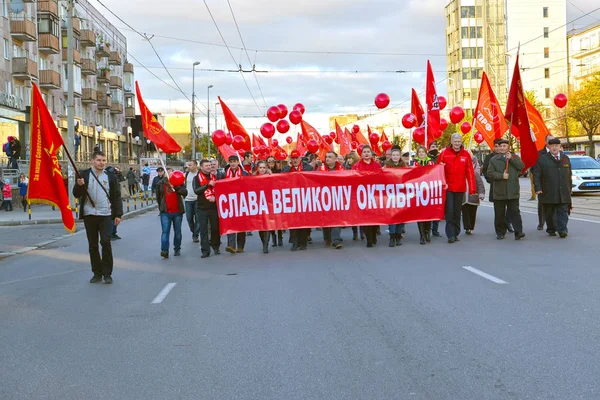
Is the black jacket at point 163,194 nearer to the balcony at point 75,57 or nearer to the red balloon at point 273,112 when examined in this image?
the red balloon at point 273,112

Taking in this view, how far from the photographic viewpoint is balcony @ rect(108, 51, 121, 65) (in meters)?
73.1

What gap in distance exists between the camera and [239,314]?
715 cm

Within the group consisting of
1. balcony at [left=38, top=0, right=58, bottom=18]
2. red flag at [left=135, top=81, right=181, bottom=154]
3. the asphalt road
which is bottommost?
the asphalt road

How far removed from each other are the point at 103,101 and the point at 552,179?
61.5 m

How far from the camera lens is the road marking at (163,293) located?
27.0 feet

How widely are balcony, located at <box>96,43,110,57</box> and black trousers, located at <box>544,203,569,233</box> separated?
61897 mm

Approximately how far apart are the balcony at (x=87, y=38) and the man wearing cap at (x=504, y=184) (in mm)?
54786

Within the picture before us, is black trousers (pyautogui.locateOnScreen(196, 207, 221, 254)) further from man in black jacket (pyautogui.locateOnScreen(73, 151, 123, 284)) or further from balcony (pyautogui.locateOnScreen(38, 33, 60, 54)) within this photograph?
balcony (pyautogui.locateOnScreen(38, 33, 60, 54))

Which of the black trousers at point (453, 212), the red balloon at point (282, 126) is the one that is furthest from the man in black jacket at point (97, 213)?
the red balloon at point (282, 126)

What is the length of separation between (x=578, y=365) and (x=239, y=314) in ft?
11.1

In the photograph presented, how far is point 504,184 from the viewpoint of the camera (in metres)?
13.1

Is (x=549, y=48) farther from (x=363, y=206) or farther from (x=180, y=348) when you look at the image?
(x=180, y=348)

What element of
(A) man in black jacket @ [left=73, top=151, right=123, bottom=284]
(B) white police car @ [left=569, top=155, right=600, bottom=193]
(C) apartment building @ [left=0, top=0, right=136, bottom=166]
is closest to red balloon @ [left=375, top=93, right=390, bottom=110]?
(A) man in black jacket @ [left=73, top=151, right=123, bottom=284]

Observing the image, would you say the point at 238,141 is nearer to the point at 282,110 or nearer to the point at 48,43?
the point at 282,110
